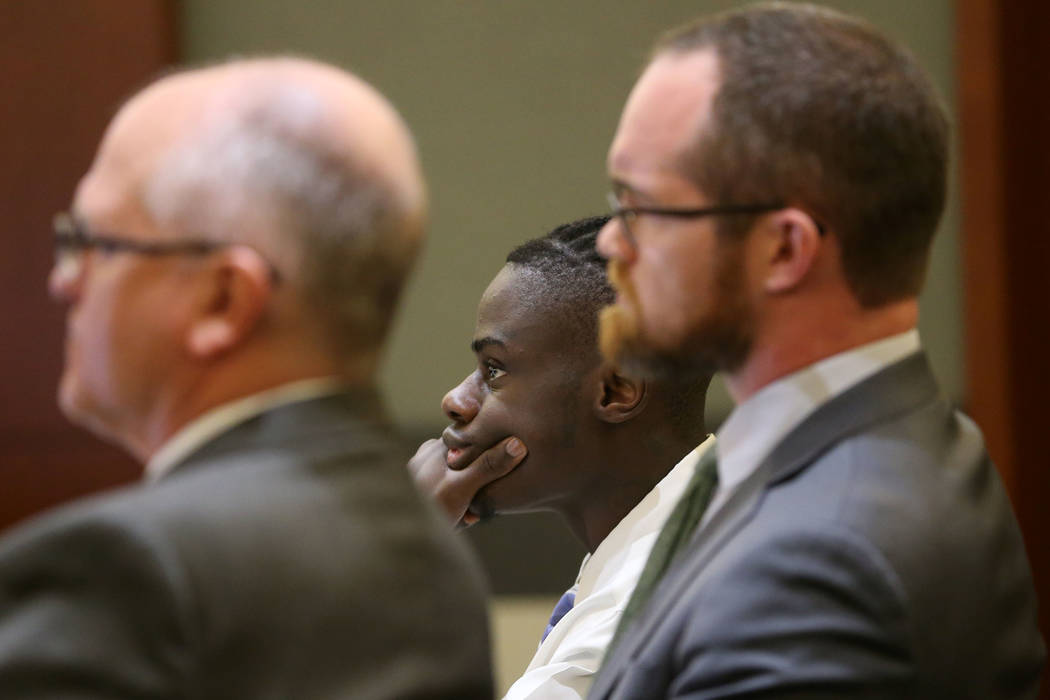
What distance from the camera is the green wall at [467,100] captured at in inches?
131

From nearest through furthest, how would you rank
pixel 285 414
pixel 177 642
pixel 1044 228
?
pixel 177 642 → pixel 285 414 → pixel 1044 228

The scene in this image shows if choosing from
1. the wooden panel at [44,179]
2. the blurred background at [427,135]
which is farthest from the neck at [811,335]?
the wooden panel at [44,179]

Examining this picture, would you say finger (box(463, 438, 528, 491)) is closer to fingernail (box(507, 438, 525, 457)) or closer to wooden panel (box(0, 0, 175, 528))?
fingernail (box(507, 438, 525, 457))

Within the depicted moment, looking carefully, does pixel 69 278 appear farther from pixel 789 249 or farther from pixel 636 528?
pixel 636 528

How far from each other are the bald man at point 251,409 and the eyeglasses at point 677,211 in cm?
27

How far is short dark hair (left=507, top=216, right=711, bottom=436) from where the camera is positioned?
1.76 m

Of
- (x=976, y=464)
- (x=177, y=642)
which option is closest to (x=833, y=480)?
(x=976, y=464)

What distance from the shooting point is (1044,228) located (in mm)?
3205

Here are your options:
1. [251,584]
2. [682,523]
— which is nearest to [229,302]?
[251,584]

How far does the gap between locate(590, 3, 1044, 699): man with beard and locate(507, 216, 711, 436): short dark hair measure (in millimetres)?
528

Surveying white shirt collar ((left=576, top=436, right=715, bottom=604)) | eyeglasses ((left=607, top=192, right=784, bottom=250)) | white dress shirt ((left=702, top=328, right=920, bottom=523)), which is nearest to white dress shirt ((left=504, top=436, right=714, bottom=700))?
white shirt collar ((left=576, top=436, right=715, bottom=604))

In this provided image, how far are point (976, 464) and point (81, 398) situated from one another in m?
0.71

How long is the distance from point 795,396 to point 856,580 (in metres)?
0.19

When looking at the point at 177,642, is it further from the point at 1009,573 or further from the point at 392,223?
the point at 1009,573
